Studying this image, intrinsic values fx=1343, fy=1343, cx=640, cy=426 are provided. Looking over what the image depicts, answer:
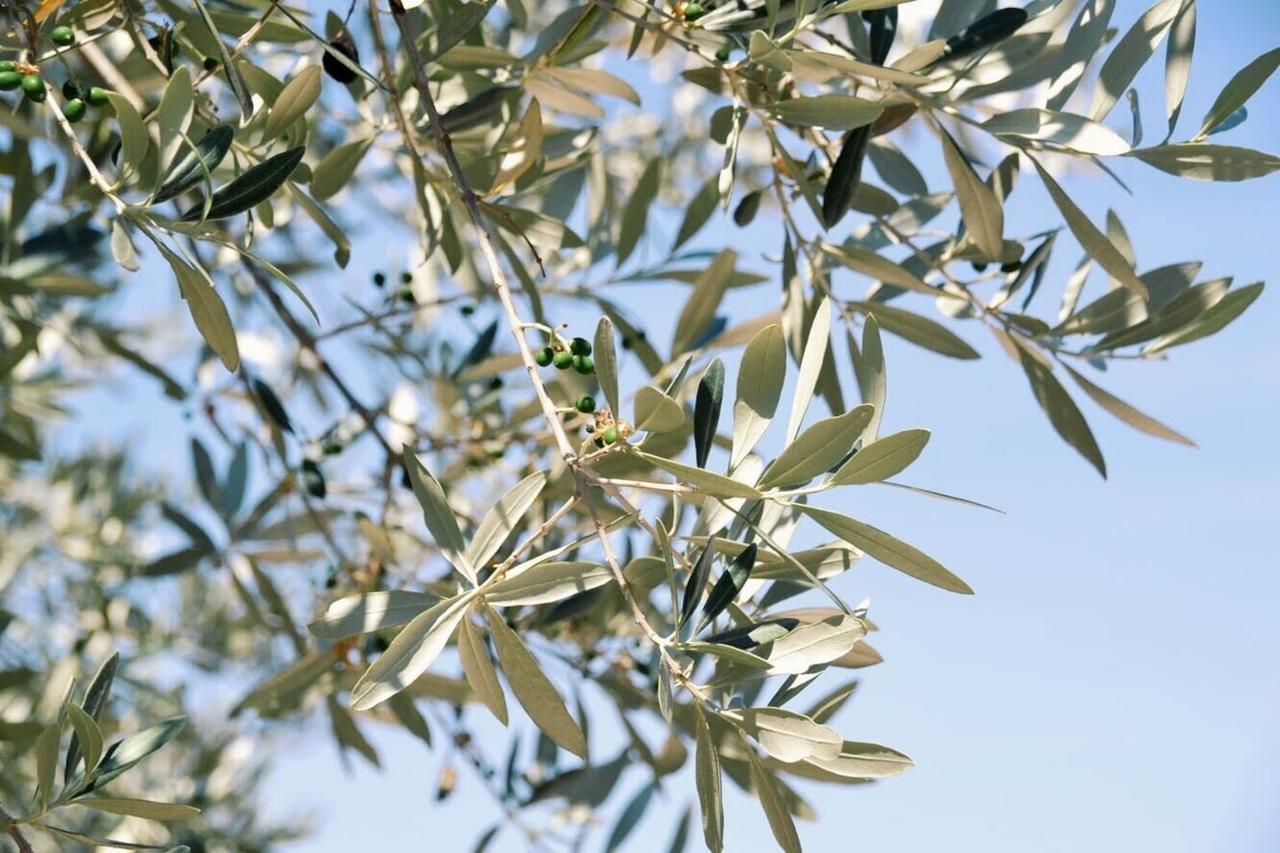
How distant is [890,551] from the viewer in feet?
2.32

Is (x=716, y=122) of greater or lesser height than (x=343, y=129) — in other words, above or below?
below

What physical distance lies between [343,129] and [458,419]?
1.94 feet

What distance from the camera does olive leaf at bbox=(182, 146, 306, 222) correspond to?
2.49 ft

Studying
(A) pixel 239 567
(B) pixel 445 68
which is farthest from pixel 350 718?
(B) pixel 445 68

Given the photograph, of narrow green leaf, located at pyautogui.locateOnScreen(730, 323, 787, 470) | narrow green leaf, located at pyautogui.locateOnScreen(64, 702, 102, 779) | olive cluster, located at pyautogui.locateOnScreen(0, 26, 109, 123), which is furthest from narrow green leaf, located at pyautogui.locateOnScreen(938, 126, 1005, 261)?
narrow green leaf, located at pyautogui.locateOnScreen(64, 702, 102, 779)

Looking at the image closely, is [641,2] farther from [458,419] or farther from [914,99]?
[458,419]

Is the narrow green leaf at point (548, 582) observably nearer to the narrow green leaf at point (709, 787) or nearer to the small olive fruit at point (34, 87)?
the narrow green leaf at point (709, 787)

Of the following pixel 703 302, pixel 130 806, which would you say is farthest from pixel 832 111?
pixel 130 806

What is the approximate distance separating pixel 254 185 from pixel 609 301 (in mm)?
643

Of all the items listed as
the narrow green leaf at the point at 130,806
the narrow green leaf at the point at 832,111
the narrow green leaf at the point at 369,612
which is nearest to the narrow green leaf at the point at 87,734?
the narrow green leaf at the point at 130,806

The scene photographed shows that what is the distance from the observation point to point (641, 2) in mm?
868

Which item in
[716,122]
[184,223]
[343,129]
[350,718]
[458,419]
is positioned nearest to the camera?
[184,223]

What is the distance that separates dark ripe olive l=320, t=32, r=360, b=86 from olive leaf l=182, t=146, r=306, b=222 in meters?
0.18

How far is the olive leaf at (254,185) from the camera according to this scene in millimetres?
760
